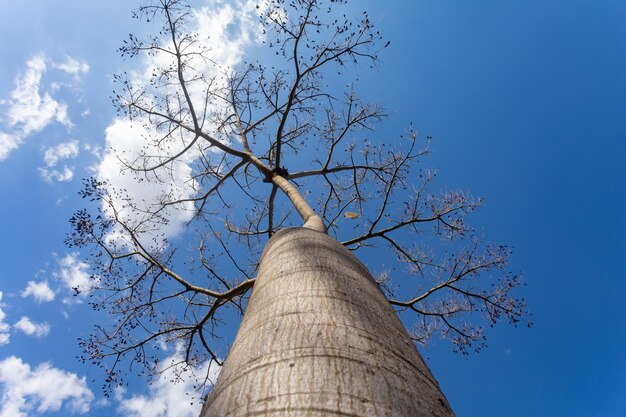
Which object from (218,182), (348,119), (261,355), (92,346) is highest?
(348,119)

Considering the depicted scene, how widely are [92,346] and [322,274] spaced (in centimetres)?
471

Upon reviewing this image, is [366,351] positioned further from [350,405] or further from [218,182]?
[218,182]

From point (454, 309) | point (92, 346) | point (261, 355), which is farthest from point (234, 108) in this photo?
point (261, 355)

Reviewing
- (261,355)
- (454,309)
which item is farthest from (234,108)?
(261,355)

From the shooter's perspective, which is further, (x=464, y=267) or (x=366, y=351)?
(x=464, y=267)

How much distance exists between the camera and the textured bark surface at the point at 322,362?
78 centimetres

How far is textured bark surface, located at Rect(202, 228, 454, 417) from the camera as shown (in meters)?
0.78

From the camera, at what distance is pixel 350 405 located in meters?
0.75

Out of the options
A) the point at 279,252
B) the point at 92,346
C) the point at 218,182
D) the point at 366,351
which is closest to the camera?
the point at 366,351

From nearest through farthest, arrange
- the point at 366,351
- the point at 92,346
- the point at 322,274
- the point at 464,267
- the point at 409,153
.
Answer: the point at 366,351, the point at 322,274, the point at 92,346, the point at 464,267, the point at 409,153

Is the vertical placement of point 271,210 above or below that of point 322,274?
above

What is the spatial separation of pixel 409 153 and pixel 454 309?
2.45 meters

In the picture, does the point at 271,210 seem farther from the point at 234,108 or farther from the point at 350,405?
the point at 350,405

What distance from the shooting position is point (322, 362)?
2.96 feet
